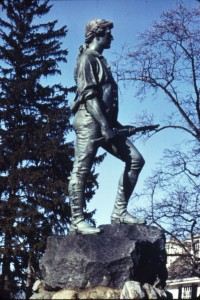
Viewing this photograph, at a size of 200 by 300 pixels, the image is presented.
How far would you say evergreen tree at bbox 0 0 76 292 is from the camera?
67.2 ft

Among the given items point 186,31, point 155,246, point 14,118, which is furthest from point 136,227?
point 14,118

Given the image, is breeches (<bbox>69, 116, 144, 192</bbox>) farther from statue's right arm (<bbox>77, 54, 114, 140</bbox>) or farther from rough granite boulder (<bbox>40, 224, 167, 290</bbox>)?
rough granite boulder (<bbox>40, 224, 167, 290</bbox>)

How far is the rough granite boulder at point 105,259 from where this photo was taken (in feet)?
20.8

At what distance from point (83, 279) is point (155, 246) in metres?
1.07

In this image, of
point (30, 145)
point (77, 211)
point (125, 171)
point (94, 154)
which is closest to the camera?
point (77, 211)

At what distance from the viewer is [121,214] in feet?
23.5

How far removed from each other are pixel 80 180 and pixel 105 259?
1063 mm

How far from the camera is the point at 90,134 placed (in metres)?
7.02

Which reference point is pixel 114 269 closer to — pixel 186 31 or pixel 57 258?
pixel 57 258

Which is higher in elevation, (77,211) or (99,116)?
(99,116)

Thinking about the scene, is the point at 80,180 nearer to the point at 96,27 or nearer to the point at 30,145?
the point at 96,27

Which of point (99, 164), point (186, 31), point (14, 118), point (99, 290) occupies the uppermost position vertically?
point (186, 31)

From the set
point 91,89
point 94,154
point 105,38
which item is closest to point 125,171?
point 94,154

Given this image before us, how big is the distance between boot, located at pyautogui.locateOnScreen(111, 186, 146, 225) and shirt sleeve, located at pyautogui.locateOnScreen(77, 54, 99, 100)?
4.31 ft
